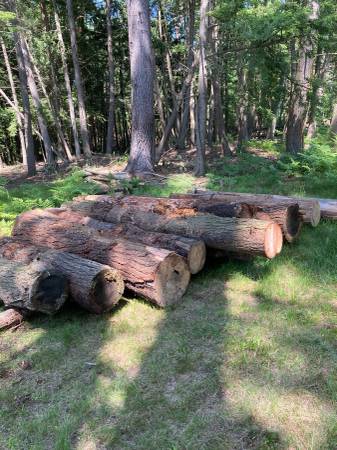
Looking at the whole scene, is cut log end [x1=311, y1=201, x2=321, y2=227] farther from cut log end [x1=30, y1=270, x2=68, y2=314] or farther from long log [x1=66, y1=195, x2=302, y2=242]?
cut log end [x1=30, y1=270, x2=68, y2=314]

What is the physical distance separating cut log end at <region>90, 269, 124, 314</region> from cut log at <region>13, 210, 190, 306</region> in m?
0.16

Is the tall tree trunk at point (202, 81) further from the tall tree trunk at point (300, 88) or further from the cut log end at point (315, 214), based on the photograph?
the cut log end at point (315, 214)

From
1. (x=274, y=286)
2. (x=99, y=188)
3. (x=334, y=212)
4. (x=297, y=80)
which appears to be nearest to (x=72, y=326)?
(x=274, y=286)

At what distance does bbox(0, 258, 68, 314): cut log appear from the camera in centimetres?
411

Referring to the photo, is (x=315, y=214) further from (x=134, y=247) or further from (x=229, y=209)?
(x=134, y=247)

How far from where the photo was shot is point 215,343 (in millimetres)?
3615

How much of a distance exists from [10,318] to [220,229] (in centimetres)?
281

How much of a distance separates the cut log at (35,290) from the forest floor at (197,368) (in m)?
0.29

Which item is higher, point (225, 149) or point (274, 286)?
point (225, 149)

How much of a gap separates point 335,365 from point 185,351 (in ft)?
4.41

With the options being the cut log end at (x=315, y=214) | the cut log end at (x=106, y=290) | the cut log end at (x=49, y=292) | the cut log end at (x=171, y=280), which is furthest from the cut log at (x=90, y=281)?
the cut log end at (x=315, y=214)

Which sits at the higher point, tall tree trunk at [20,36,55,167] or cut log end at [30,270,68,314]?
tall tree trunk at [20,36,55,167]

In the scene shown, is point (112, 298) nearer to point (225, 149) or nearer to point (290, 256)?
point (290, 256)

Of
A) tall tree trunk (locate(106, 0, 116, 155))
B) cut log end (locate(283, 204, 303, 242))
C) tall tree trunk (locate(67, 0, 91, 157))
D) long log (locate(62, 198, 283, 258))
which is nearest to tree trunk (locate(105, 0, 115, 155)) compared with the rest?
tall tree trunk (locate(106, 0, 116, 155))
